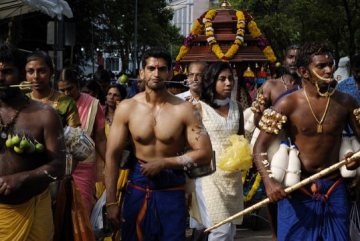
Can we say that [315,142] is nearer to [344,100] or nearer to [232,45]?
[344,100]

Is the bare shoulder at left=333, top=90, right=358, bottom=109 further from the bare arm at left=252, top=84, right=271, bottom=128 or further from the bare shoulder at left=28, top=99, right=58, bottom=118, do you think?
the bare arm at left=252, top=84, right=271, bottom=128

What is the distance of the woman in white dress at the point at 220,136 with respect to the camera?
752cm

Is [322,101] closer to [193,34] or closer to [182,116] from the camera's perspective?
[182,116]

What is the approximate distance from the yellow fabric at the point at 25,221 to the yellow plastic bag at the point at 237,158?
2339mm

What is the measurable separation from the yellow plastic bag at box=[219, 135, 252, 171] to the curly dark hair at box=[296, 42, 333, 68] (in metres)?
1.48

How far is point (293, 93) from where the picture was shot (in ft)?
19.1

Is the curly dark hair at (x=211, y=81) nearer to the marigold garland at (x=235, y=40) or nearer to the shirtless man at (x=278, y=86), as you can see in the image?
the shirtless man at (x=278, y=86)

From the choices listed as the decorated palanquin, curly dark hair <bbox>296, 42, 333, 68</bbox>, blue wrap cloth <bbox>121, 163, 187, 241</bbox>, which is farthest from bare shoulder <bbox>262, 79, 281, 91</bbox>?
blue wrap cloth <bbox>121, 163, 187, 241</bbox>

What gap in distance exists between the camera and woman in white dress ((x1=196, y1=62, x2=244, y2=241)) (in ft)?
24.7

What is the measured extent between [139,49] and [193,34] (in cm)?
4435

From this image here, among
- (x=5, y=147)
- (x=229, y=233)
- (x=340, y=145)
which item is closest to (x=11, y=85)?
(x=5, y=147)

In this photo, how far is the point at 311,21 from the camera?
29.8m

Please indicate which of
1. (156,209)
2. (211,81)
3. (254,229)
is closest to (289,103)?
(156,209)

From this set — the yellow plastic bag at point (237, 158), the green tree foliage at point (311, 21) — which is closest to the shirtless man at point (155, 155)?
the yellow plastic bag at point (237, 158)
